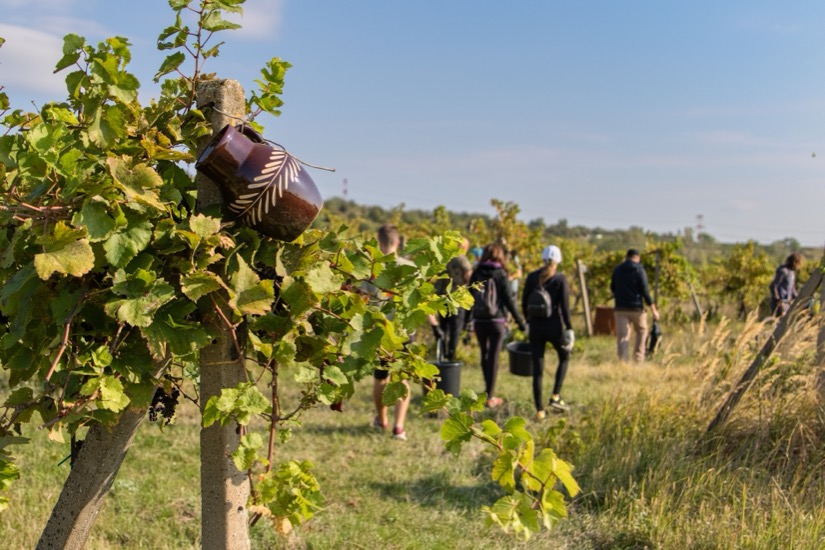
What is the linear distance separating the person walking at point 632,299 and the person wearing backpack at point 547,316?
2.69m

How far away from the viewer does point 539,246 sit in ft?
47.6

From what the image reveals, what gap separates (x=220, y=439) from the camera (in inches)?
79.4

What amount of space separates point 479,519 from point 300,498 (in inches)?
96.4

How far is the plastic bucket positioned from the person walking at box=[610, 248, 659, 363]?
2561 millimetres

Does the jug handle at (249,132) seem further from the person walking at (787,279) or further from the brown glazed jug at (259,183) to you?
the person walking at (787,279)

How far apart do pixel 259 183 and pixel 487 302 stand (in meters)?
4.85

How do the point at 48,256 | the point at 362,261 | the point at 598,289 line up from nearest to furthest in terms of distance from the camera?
the point at 48,256 → the point at 362,261 → the point at 598,289

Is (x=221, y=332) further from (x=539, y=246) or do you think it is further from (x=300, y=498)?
(x=539, y=246)

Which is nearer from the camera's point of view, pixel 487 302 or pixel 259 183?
pixel 259 183

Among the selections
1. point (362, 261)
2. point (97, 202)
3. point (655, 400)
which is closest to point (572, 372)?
point (655, 400)

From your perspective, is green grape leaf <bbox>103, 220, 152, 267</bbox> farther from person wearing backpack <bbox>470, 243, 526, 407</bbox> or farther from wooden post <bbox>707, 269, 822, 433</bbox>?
person wearing backpack <bbox>470, 243, 526, 407</bbox>

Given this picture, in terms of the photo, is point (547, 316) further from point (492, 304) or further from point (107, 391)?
point (107, 391)

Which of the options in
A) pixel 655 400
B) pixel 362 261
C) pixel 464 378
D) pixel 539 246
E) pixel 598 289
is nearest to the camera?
pixel 362 261

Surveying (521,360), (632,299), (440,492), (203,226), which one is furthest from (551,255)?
(203,226)
